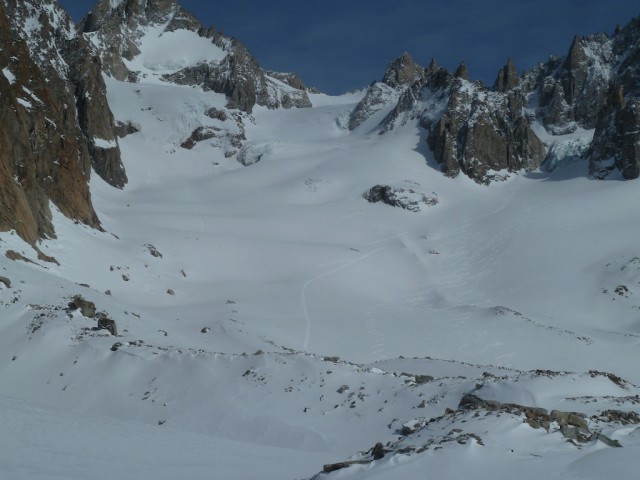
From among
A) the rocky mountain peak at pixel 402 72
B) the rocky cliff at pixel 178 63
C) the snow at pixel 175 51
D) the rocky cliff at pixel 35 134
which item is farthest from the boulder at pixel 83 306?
the rocky mountain peak at pixel 402 72

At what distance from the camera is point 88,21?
465 ft

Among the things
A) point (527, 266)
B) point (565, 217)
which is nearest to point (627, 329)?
point (527, 266)

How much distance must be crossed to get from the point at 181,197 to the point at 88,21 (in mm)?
86294

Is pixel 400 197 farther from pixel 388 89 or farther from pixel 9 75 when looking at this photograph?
pixel 388 89

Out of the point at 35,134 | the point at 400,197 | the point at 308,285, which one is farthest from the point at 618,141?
the point at 35,134

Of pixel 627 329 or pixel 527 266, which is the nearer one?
pixel 627 329

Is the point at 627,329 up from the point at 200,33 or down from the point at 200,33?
down

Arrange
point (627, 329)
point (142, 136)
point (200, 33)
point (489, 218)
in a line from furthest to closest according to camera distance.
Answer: point (200, 33)
point (142, 136)
point (489, 218)
point (627, 329)

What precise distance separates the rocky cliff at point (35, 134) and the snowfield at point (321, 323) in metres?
2.52

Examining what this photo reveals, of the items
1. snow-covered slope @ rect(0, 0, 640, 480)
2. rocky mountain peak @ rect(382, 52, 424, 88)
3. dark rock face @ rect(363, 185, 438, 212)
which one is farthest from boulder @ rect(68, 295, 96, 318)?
rocky mountain peak @ rect(382, 52, 424, 88)

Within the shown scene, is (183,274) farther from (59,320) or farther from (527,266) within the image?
(527,266)

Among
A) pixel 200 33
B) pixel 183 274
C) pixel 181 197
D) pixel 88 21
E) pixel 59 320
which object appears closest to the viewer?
pixel 59 320

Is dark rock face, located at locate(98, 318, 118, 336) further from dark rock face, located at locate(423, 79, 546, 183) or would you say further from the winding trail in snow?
dark rock face, located at locate(423, 79, 546, 183)

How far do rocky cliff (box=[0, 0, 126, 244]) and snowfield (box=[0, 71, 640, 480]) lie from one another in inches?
99.2
